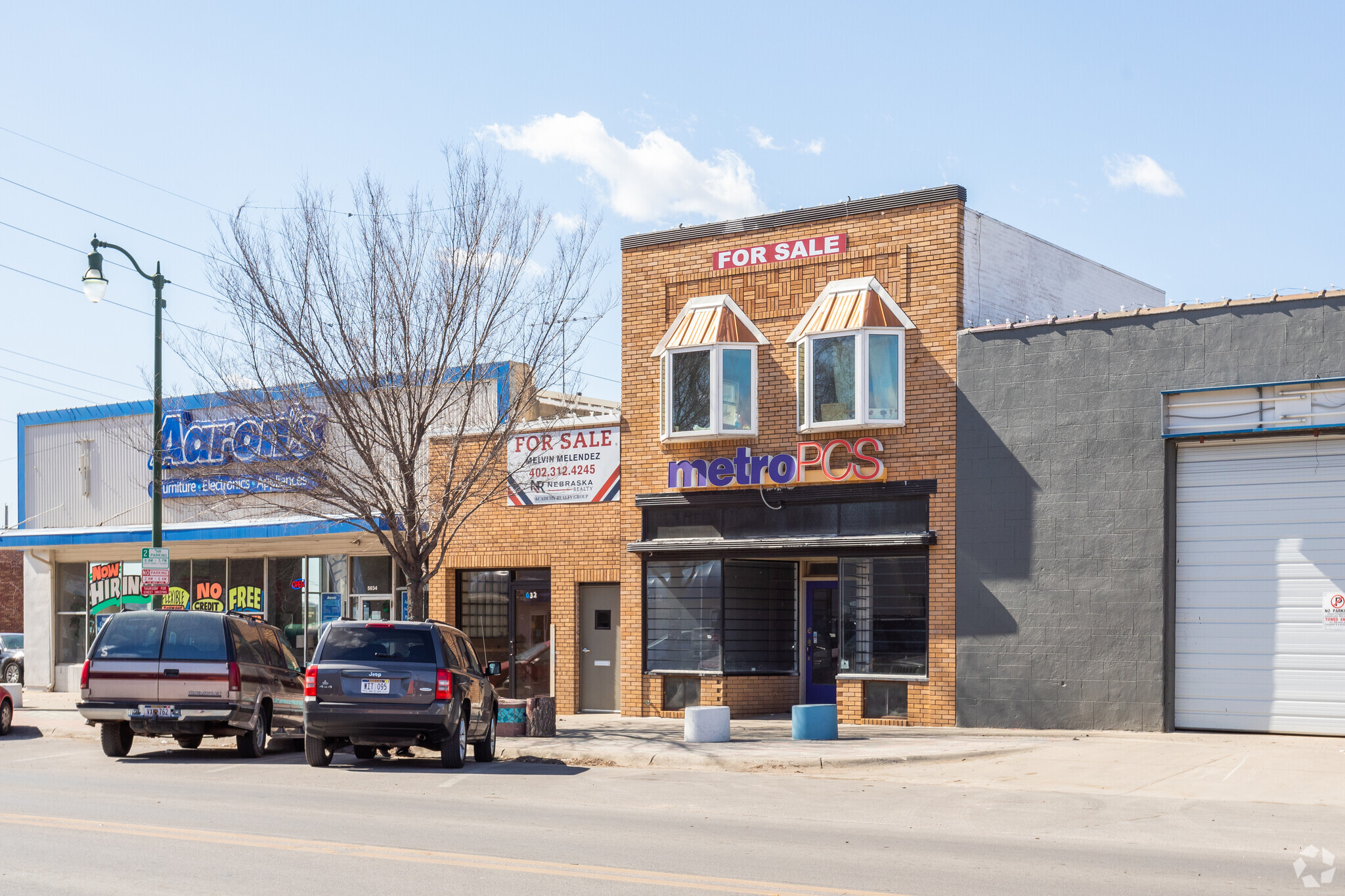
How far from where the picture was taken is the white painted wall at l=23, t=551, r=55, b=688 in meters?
32.0

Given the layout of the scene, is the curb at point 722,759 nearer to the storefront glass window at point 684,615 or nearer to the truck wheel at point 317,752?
the truck wheel at point 317,752

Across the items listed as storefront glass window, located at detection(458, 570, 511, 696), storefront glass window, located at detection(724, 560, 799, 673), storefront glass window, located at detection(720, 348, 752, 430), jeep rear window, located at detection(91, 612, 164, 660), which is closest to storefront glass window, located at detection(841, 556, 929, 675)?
storefront glass window, located at detection(724, 560, 799, 673)

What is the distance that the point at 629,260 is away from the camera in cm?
2297

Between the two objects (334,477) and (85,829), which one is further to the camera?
(334,477)

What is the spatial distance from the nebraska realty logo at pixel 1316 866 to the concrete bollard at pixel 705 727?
879 cm

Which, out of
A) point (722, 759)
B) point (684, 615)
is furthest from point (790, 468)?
point (722, 759)

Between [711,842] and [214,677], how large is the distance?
8729 millimetres

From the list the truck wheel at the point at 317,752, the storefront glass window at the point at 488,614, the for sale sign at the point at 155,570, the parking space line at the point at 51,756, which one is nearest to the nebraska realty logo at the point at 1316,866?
the truck wheel at the point at 317,752

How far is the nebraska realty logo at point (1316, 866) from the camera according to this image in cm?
860

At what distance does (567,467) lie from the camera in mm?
23625

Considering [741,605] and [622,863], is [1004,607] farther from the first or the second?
[622,863]

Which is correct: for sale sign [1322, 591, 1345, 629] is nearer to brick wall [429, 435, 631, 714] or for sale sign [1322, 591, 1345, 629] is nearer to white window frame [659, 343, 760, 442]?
white window frame [659, 343, 760, 442]

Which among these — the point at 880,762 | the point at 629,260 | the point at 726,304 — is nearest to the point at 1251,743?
the point at 880,762

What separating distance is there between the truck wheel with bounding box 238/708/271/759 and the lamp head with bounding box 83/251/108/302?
A: 7635 mm
